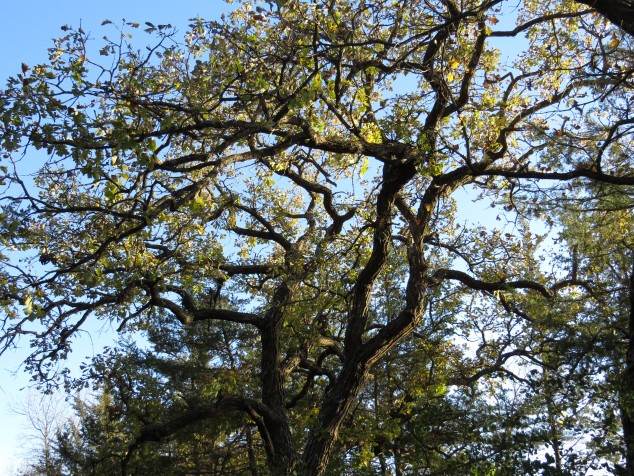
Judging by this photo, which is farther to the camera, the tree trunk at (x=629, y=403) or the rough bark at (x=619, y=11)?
the rough bark at (x=619, y=11)

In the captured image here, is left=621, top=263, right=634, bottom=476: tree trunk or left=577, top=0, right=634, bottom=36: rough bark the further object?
left=577, top=0, right=634, bottom=36: rough bark

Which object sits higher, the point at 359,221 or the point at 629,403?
the point at 359,221

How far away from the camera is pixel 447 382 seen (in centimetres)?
1130

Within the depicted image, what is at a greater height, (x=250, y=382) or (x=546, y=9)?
(x=546, y=9)

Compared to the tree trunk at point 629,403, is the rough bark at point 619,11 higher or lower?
higher

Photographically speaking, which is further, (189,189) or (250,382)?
(250,382)

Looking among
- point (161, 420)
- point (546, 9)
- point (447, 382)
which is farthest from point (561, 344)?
point (161, 420)

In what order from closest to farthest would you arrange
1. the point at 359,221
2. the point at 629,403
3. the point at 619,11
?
1. the point at 619,11
2. the point at 629,403
3. the point at 359,221

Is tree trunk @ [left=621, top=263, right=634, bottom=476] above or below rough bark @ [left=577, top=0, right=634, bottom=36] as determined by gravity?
below

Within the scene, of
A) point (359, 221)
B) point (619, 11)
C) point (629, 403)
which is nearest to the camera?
point (619, 11)

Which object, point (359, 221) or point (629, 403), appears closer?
point (629, 403)

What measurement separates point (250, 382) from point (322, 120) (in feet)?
19.2

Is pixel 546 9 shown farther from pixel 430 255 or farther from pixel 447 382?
pixel 447 382

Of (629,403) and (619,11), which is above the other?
(619,11)
